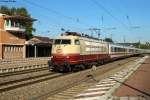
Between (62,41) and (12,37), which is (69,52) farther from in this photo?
(12,37)

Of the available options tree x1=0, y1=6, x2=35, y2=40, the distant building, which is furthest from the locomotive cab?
tree x1=0, y1=6, x2=35, y2=40

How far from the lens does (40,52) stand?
84.2 m

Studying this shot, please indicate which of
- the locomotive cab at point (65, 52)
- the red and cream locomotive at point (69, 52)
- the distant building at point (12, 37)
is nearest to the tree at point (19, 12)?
the distant building at point (12, 37)

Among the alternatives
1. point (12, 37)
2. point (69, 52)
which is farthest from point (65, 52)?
point (12, 37)

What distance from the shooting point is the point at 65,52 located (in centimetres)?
2995

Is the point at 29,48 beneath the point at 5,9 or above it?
beneath

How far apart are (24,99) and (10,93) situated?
6.96ft

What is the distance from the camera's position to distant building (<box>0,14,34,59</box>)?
6781cm

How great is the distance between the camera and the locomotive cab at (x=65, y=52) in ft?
98.2

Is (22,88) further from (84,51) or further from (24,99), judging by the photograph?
(84,51)

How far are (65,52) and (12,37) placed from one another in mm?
43411

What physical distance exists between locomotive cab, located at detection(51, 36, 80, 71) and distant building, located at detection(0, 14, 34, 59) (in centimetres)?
3603

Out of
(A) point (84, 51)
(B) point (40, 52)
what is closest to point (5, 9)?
(B) point (40, 52)

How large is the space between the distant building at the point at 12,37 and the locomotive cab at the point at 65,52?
36.0 m
